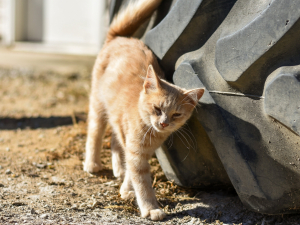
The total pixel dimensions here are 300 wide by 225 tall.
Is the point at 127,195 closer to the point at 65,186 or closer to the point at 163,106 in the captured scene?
the point at 65,186

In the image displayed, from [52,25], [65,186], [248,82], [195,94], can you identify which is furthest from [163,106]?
[52,25]

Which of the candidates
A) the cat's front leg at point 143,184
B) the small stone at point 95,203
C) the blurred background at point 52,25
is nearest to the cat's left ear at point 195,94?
the cat's front leg at point 143,184

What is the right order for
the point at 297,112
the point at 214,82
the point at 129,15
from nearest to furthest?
1. the point at 297,112
2. the point at 214,82
3. the point at 129,15

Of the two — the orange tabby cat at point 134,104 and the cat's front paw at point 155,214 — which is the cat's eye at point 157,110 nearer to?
the orange tabby cat at point 134,104

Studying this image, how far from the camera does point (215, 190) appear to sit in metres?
2.20

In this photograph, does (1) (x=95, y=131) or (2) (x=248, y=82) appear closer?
(2) (x=248, y=82)

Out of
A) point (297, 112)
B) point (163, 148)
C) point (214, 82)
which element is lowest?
point (163, 148)

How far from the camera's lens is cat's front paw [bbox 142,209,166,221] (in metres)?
1.87

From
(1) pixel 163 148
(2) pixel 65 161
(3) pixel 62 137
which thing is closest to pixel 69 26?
(3) pixel 62 137

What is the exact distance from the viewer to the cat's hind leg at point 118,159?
7.99 feet

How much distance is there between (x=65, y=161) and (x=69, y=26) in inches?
207

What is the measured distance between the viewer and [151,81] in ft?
6.73

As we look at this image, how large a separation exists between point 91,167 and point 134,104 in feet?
2.00

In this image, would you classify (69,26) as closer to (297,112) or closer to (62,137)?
(62,137)
